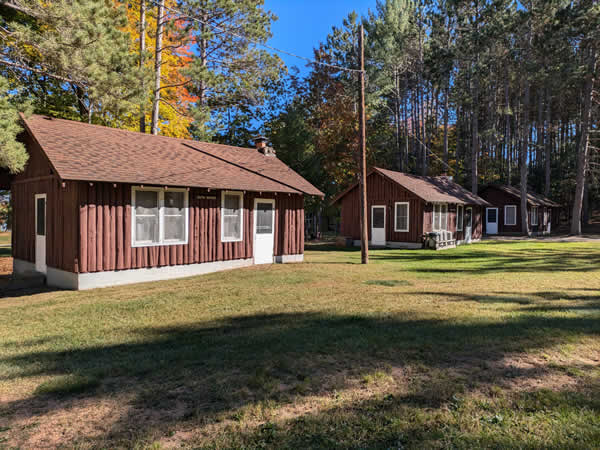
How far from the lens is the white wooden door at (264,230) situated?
1452 cm

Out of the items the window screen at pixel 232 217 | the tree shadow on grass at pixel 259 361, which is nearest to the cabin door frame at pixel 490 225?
the window screen at pixel 232 217

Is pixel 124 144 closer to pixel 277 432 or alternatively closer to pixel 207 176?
pixel 207 176

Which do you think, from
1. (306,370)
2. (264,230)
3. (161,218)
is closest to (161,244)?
(161,218)

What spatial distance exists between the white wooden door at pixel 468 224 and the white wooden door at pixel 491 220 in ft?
27.8

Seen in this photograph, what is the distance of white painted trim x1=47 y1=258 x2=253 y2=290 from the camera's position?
10.4 metres

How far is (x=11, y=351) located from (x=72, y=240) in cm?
537

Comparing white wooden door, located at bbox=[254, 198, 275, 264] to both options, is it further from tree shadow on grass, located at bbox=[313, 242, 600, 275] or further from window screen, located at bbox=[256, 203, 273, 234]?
tree shadow on grass, located at bbox=[313, 242, 600, 275]

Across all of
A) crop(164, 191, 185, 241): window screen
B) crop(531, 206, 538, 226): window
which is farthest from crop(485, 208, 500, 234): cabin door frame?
crop(164, 191, 185, 241): window screen

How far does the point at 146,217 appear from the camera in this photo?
11.5 m

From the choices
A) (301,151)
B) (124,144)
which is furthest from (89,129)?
(301,151)

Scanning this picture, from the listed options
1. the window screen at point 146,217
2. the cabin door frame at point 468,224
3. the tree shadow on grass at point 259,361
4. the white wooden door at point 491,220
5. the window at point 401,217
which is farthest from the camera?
the white wooden door at point 491,220

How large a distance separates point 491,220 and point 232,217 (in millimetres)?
29023

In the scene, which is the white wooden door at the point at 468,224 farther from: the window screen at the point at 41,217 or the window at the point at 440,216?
the window screen at the point at 41,217

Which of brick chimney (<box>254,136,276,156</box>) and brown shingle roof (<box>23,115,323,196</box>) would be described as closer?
brown shingle roof (<box>23,115,323,196</box>)
